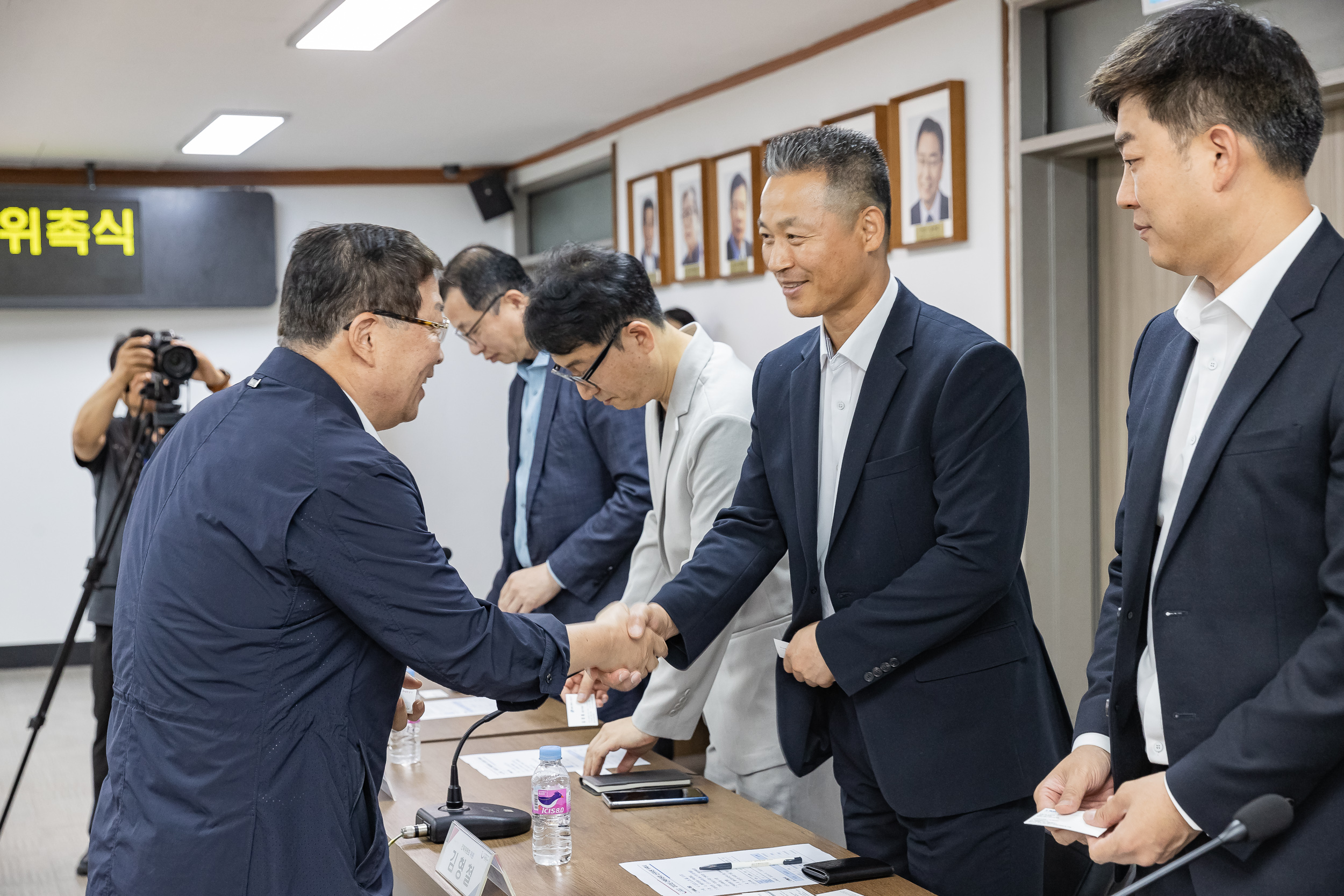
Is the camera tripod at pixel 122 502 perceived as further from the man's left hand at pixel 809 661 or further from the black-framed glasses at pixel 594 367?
the man's left hand at pixel 809 661

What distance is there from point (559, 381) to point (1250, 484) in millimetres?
2313

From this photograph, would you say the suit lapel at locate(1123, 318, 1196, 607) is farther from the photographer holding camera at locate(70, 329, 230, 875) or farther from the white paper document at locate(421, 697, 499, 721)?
the photographer holding camera at locate(70, 329, 230, 875)

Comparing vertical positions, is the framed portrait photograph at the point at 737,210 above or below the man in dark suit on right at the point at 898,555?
above

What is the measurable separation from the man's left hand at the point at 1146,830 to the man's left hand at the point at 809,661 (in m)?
0.63

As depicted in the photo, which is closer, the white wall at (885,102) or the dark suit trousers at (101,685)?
the dark suit trousers at (101,685)

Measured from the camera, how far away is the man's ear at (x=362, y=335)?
66.3 inches

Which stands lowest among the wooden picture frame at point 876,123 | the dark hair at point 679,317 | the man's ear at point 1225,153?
the man's ear at point 1225,153

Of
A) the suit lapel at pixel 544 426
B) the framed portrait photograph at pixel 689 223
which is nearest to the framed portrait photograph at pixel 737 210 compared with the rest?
the framed portrait photograph at pixel 689 223

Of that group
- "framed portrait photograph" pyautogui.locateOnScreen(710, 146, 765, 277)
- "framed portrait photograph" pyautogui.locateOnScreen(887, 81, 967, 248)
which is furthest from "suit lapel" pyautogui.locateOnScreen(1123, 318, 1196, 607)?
"framed portrait photograph" pyautogui.locateOnScreen(710, 146, 765, 277)

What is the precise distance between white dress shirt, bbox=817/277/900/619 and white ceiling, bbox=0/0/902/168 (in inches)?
99.9

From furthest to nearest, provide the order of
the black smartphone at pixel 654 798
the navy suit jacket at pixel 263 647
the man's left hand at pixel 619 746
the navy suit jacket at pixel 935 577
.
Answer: the man's left hand at pixel 619 746
the black smartphone at pixel 654 798
the navy suit jacket at pixel 935 577
the navy suit jacket at pixel 263 647

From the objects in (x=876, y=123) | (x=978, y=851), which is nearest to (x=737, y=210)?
(x=876, y=123)

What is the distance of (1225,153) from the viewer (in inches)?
50.1

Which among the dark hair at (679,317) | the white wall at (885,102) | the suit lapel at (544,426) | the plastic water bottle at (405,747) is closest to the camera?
the plastic water bottle at (405,747)
